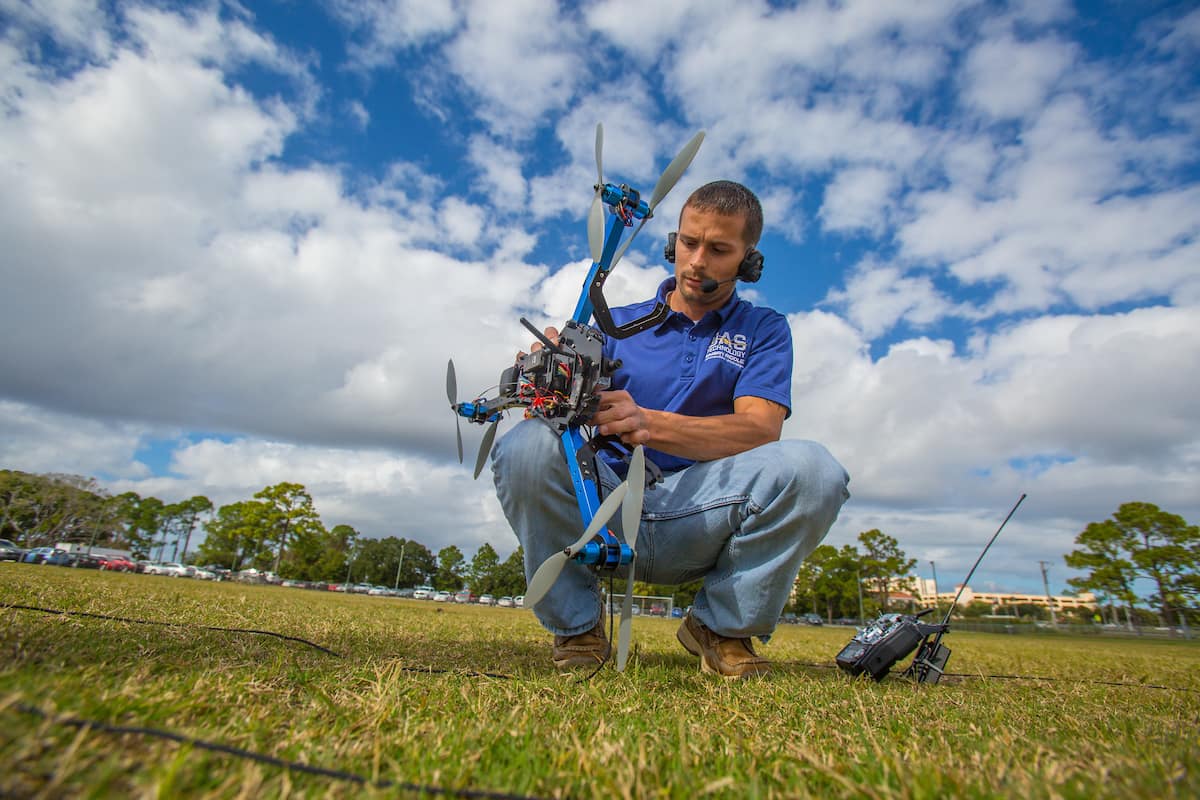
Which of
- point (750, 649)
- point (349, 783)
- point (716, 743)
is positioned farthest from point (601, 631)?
point (349, 783)

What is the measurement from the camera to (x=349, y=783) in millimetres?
955

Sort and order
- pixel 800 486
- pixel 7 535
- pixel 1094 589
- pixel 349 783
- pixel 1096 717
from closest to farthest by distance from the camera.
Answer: pixel 349 783
pixel 1096 717
pixel 800 486
pixel 1094 589
pixel 7 535

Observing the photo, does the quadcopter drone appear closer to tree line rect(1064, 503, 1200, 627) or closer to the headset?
the headset

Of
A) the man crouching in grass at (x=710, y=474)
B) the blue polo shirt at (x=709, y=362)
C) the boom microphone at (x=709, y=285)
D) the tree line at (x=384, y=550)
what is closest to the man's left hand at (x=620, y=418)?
the man crouching in grass at (x=710, y=474)

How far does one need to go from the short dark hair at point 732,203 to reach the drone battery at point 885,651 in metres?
2.12

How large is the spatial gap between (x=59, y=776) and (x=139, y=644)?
1.51m

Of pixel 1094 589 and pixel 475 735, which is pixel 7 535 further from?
pixel 1094 589

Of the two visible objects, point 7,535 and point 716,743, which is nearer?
point 716,743

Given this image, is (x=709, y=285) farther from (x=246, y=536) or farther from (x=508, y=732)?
(x=246, y=536)

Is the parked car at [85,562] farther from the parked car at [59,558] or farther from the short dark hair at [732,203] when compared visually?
the short dark hair at [732,203]

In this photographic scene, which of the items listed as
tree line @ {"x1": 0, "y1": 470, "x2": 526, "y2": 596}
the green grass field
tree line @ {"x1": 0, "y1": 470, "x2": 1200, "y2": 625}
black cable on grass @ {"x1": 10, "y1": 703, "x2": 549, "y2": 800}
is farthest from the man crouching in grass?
tree line @ {"x1": 0, "y1": 470, "x2": 526, "y2": 596}

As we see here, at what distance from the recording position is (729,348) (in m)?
3.19

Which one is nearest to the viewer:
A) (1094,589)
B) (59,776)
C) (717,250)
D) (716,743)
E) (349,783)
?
(59,776)

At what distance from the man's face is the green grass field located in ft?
6.50
